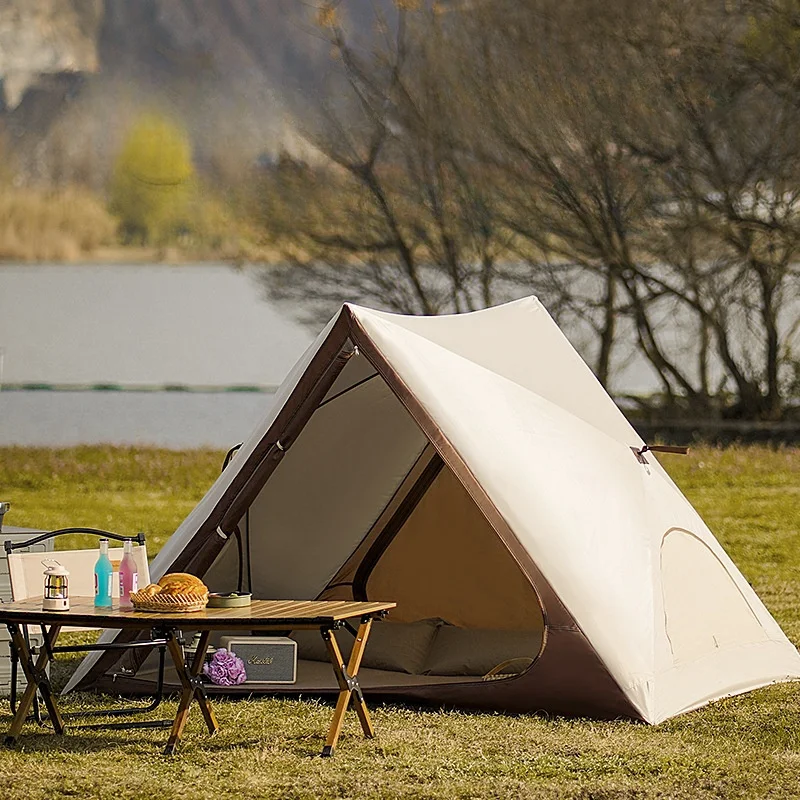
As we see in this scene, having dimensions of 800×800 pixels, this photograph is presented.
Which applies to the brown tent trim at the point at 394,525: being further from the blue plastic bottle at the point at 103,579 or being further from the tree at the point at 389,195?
the tree at the point at 389,195

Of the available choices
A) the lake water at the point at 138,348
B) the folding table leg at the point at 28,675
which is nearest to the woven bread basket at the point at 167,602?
the folding table leg at the point at 28,675

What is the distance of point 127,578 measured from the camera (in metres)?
3.80

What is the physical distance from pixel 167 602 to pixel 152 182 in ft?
53.9

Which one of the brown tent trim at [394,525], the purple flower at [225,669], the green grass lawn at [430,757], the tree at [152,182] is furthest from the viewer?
the tree at [152,182]

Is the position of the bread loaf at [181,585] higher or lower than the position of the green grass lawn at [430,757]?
higher

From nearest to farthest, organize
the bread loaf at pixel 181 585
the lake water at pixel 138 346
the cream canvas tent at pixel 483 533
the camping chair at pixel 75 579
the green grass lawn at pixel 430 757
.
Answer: the green grass lawn at pixel 430 757 < the bread loaf at pixel 181 585 < the camping chair at pixel 75 579 < the cream canvas tent at pixel 483 533 < the lake water at pixel 138 346

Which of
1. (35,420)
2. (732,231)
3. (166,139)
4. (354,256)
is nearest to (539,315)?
(732,231)

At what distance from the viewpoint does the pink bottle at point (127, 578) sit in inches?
149

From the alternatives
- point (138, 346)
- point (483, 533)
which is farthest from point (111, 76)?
point (483, 533)

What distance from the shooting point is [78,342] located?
1958 cm

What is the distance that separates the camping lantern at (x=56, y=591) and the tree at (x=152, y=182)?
15145 mm

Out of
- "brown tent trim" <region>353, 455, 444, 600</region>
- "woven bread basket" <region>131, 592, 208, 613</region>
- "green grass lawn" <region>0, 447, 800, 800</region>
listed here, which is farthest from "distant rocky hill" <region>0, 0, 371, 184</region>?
"woven bread basket" <region>131, 592, 208, 613</region>

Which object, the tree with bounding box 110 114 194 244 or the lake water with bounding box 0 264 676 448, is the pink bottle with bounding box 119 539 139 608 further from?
the tree with bounding box 110 114 194 244

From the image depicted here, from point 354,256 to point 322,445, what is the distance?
8968 mm
